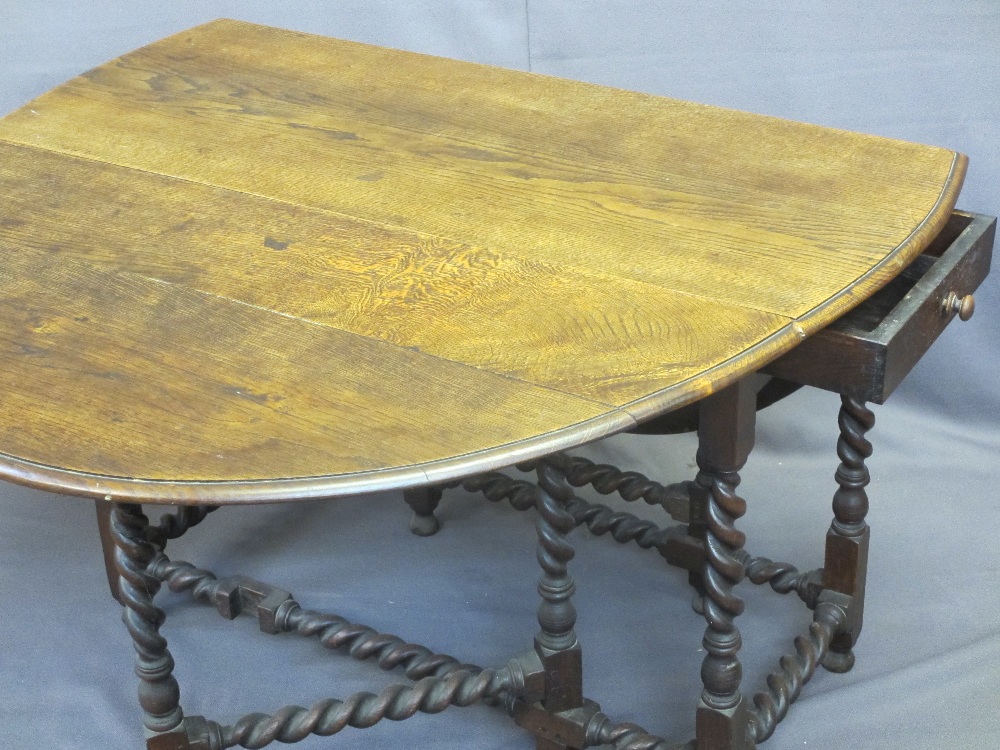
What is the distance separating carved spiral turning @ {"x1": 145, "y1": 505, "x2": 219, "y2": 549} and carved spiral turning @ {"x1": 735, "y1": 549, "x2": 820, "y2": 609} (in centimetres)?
85

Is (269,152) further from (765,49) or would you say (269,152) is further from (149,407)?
(765,49)

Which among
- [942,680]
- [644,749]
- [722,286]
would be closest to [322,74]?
[722,286]

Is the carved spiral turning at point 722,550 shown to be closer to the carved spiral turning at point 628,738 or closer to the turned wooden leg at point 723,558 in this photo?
the turned wooden leg at point 723,558

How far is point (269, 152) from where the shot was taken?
179cm

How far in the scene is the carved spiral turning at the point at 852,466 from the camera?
1790 mm

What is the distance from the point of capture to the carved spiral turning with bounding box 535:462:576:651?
157cm

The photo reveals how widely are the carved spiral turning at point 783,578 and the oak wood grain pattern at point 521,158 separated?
598 mm

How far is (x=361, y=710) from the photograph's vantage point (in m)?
1.67

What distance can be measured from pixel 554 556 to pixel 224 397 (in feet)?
1.73

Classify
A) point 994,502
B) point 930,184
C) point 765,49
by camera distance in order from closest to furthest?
point 930,184 → point 994,502 → point 765,49

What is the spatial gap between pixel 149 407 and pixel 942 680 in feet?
4.13

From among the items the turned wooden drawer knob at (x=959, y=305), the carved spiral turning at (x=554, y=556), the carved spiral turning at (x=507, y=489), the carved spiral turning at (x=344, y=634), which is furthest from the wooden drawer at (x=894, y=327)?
the carved spiral turning at (x=507, y=489)

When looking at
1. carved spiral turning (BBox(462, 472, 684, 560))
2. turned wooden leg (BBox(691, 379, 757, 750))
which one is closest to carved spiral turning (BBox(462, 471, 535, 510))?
carved spiral turning (BBox(462, 472, 684, 560))

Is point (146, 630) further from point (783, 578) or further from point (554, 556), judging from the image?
point (783, 578)
